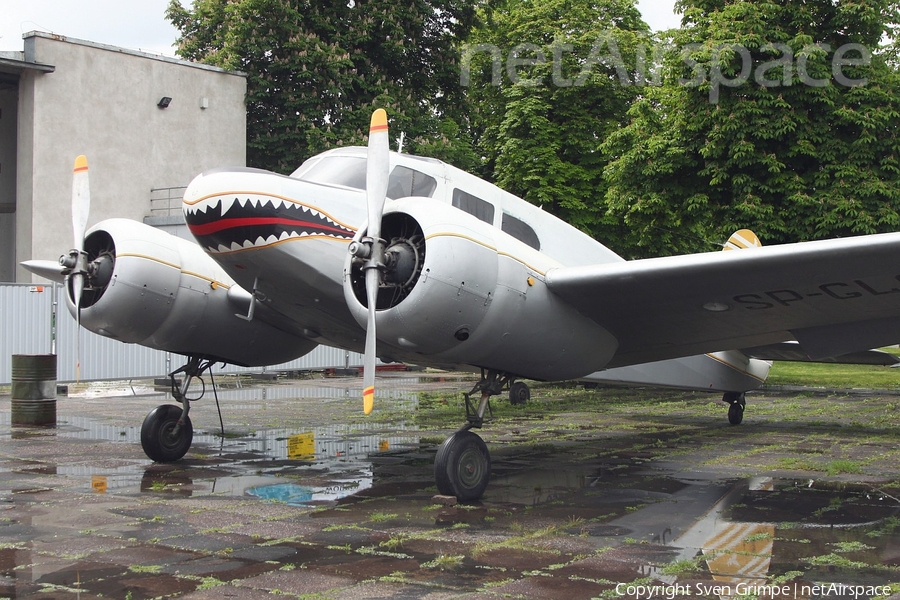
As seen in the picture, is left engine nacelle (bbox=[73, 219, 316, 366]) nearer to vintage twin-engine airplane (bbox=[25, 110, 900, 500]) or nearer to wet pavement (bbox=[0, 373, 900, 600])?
vintage twin-engine airplane (bbox=[25, 110, 900, 500])

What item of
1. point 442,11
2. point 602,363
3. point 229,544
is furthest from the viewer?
point 442,11

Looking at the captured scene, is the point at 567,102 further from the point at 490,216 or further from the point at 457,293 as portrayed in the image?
the point at 457,293

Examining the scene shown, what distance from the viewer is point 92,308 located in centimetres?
1027

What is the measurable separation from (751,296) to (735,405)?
6098 mm

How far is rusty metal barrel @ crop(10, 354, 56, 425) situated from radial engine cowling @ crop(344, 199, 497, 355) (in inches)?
350

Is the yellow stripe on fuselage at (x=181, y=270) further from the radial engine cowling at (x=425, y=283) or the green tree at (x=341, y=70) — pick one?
the green tree at (x=341, y=70)

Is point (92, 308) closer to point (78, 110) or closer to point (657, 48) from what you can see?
point (657, 48)

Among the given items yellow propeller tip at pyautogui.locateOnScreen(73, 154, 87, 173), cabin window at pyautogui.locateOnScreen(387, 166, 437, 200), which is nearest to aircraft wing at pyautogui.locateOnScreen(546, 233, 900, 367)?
cabin window at pyautogui.locateOnScreen(387, 166, 437, 200)

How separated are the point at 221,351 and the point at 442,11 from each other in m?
26.2

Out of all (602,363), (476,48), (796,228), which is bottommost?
(602,363)

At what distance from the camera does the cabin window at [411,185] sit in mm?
9352

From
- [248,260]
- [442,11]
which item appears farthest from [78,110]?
[248,260]

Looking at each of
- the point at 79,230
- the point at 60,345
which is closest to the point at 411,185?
the point at 79,230

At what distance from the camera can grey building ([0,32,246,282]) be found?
98.3 ft
